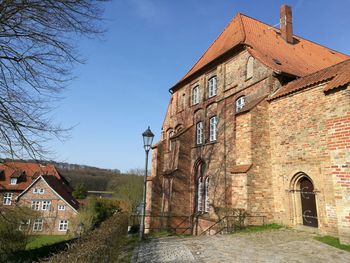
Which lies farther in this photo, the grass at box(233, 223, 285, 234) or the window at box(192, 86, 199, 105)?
the window at box(192, 86, 199, 105)

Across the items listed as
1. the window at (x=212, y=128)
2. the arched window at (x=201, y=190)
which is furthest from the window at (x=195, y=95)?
the arched window at (x=201, y=190)

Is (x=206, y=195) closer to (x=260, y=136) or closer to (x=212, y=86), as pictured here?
(x=260, y=136)

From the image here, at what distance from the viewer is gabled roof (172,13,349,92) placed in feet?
52.4

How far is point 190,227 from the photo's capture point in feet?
61.3

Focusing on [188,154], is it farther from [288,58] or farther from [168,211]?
[288,58]

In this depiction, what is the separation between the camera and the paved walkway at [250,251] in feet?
23.9

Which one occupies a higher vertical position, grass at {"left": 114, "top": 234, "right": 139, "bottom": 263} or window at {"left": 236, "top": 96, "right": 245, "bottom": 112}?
window at {"left": 236, "top": 96, "right": 245, "bottom": 112}

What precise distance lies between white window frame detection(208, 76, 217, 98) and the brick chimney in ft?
19.2

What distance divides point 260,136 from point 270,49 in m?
6.87

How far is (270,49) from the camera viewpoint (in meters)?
17.5

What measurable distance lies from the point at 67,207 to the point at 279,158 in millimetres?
33540

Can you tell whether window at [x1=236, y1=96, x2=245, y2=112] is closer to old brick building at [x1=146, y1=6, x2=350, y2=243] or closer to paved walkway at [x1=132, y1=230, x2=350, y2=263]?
old brick building at [x1=146, y1=6, x2=350, y2=243]

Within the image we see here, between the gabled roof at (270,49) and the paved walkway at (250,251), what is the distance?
8.09 metres

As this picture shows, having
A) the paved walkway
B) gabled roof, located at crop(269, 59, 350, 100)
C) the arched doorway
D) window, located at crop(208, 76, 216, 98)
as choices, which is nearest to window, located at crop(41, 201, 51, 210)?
window, located at crop(208, 76, 216, 98)
